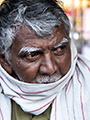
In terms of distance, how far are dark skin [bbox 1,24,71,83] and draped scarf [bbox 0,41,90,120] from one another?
2.4 inches

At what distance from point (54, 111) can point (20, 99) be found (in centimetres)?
25

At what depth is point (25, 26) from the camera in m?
1.19

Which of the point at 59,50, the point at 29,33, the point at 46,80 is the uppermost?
the point at 29,33

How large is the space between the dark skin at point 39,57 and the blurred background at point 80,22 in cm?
253

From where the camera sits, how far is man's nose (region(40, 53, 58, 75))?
1.18m

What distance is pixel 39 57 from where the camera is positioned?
1.24 meters

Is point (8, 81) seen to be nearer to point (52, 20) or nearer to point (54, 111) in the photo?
point (54, 111)

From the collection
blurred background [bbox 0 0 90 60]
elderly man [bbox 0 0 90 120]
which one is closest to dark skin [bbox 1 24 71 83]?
elderly man [bbox 0 0 90 120]

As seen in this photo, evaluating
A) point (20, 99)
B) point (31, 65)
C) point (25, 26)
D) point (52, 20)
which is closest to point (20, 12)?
point (25, 26)

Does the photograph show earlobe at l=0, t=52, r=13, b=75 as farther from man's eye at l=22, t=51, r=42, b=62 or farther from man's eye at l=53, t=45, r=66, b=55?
man's eye at l=53, t=45, r=66, b=55

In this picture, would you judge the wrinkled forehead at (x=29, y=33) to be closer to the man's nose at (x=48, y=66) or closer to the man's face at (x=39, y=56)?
the man's face at (x=39, y=56)

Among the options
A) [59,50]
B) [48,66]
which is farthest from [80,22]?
[48,66]

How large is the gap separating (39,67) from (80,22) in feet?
9.63

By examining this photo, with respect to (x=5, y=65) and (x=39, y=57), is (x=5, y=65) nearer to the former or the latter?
(x=5, y=65)
